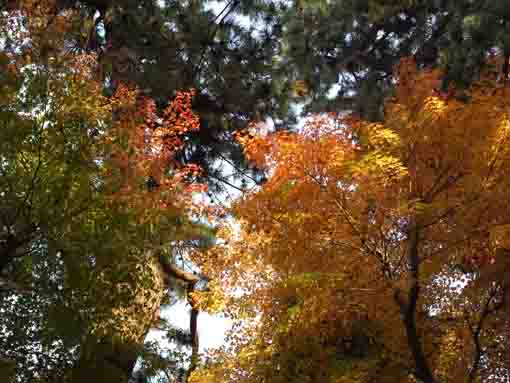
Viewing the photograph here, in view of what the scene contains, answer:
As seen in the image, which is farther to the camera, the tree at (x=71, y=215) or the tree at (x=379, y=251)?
the tree at (x=71, y=215)

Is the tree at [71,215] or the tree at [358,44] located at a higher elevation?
the tree at [358,44]

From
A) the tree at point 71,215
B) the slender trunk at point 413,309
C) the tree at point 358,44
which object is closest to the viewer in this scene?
the slender trunk at point 413,309

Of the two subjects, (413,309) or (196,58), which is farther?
(196,58)

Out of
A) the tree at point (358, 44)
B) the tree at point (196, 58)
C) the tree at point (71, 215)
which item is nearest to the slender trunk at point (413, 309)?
the tree at point (71, 215)

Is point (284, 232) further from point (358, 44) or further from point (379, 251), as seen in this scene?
point (358, 44)

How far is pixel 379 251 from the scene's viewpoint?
5.75 m

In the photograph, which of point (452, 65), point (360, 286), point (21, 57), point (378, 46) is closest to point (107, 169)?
point (21, 57)

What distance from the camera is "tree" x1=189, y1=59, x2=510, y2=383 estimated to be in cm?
575

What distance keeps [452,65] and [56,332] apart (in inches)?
254

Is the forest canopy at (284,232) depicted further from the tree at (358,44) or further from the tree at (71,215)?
the tree at (358,44)

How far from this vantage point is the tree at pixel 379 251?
5750 millimetres

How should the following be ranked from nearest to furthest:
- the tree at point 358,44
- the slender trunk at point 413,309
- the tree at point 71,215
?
the slender trunk at point 413,309 < the tree at point 71,215 < the tree at point 358,44

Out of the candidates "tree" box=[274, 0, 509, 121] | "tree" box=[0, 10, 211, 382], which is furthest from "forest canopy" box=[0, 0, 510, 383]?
"tree" box=[274, 0, 509, 121]

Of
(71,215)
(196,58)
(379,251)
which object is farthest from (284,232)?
(196,58)
